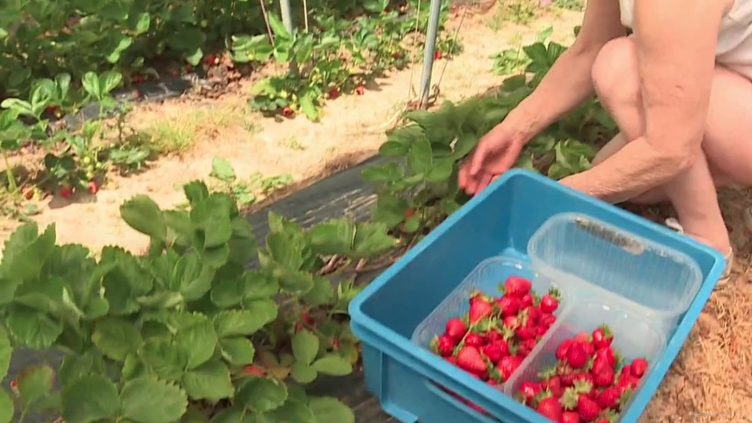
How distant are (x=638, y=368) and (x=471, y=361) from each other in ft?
0.91

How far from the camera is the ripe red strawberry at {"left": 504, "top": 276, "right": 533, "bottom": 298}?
4.93 ft

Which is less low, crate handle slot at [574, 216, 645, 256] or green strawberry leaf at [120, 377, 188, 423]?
green strawberry leaf at [120, 377, 188, 423]

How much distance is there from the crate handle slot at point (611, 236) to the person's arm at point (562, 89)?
0.24 m

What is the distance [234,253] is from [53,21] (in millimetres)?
1205

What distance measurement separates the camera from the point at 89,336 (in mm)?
1124

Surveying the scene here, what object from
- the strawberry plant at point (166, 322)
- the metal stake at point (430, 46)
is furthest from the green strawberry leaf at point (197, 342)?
the metal stake at point (430, 46)

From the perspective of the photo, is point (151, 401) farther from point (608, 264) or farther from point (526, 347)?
point (608, 264)

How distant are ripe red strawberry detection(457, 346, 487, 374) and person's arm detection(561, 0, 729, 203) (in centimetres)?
40

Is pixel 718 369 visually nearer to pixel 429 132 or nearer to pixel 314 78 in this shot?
pixel 429 132

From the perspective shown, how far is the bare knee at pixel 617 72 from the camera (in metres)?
1.42

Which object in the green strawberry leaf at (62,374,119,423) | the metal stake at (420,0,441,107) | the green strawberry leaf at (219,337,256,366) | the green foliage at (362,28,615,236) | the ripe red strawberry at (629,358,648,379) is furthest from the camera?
the metal stake at (420,0,441,107)

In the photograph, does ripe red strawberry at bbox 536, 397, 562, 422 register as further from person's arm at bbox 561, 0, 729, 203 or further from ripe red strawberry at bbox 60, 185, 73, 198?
ripe red strawberry at bbox 60, 185, 73, 198

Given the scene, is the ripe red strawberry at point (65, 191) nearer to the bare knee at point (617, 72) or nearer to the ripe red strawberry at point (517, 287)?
the ripe red strawberry at point (517, 287)

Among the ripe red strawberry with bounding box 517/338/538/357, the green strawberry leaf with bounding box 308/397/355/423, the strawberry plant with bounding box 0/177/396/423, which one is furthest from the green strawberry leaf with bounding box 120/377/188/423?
the ripe red strawberry with bounding box 517/338/538/357
